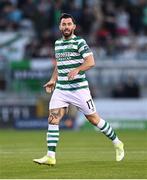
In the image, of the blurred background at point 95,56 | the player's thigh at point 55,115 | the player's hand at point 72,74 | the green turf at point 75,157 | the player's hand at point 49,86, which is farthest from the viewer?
the blurred background at point 95,56

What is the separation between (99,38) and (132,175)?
18.2 m

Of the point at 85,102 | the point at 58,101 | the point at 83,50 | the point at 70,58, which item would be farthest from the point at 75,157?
the point at 83,50

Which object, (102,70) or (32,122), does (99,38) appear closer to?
(102,70)

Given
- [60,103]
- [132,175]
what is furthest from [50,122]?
[132,175]

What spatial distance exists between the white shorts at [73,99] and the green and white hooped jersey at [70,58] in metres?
0.09

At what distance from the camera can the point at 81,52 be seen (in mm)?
14680

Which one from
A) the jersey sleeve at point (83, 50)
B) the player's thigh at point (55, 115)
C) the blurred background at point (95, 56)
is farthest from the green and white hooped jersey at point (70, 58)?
the blurred background at point (95, 56)

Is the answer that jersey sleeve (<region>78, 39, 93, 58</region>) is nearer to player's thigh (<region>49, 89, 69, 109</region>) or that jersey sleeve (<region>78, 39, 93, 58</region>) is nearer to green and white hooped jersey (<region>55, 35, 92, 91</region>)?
green and white hooped jersey (<region>55, 35, 92, 91</region>)

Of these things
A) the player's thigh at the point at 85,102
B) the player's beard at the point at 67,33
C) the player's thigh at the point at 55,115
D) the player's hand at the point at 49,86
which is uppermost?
the player's beard at the point at 67,33

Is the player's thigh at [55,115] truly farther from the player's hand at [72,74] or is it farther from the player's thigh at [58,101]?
the player's hand at [72,74]

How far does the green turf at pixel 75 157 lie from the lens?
12.9 m

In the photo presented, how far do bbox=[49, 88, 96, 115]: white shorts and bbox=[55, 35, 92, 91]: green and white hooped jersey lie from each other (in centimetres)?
9

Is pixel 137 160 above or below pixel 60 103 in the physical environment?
below

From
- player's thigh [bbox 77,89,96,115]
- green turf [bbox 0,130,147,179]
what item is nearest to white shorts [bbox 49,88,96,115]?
player's thigh [bbox 77,89,96,115]
